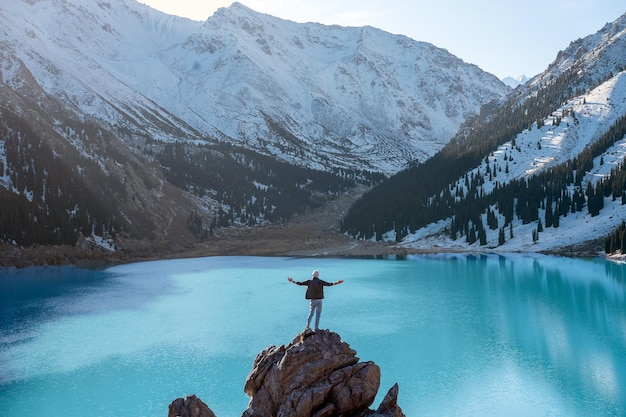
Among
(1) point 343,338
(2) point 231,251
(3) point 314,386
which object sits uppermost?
(2) point 231,251

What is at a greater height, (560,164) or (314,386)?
(560,164)

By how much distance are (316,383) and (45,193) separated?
12027 centimetres

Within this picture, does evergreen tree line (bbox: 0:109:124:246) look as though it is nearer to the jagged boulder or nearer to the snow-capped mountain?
the snow-capped mountain

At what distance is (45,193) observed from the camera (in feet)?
408

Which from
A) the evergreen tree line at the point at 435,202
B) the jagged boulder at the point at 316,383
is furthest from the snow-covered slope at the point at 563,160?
the jagged boulder at the point at 316,383

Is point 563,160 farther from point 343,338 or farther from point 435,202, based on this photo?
point 343,338

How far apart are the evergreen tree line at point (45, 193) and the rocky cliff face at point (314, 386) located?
98.7m

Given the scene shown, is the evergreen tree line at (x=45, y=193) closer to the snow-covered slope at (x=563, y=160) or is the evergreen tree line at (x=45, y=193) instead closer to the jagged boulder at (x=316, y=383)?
the snow-covered slope at (x=563, y=160)

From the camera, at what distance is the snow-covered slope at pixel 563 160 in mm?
120938

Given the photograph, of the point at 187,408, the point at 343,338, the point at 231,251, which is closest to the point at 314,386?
the point at 187,408

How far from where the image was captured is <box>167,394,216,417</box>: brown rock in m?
21.4

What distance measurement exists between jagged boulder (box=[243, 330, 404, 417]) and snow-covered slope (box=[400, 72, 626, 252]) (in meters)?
109

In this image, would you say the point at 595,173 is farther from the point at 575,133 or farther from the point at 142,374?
the point at 142,374

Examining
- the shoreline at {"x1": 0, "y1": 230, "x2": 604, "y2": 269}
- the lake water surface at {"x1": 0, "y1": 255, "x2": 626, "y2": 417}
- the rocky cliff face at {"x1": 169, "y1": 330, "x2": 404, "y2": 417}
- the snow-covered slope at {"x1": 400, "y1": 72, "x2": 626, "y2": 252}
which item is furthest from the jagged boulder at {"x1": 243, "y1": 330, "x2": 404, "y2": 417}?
the snow-covered slope at {"x1": 400, "y1": 72, "x2": 626, "y2": 252}
